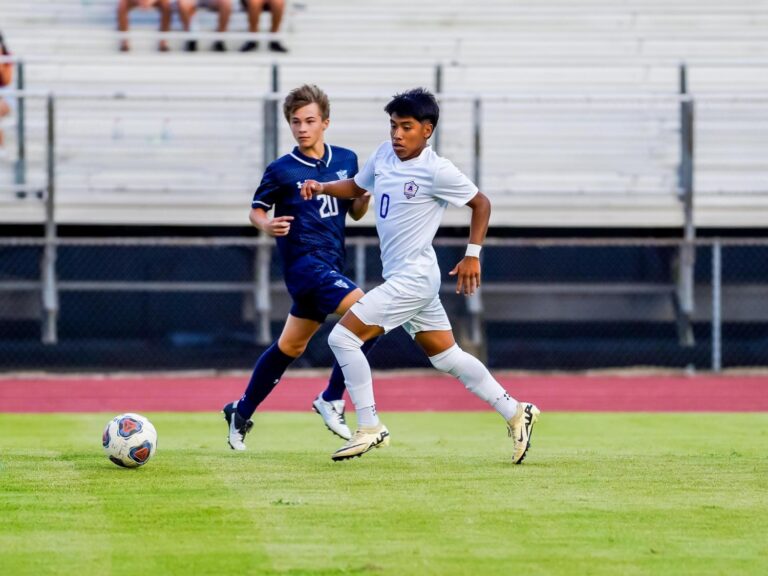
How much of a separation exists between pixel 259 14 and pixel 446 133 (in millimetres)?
4421

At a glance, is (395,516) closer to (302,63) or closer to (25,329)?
(25,329)

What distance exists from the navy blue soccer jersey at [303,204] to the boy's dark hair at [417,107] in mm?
950

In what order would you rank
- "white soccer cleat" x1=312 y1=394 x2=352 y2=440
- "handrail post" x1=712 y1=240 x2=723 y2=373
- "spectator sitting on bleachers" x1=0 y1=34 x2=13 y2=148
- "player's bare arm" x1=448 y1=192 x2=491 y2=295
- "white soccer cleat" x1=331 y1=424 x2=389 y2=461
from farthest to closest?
"spectator sitting on bleachers" x1=0 y1=34 x2=13 y2=148 → "handrail post" x1=712 y1=240 x2=723 y2=373 → "white soccer cleat" x1=312 y1=394 x2=352 y2=440 → "white soccer cleat" x1=331 y1=424 x2=389 y2=461 → "player's bare arm" x1=448 y1=192 x2=491 y2=295

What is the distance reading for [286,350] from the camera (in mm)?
8289

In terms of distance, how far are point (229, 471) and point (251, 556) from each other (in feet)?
7.32

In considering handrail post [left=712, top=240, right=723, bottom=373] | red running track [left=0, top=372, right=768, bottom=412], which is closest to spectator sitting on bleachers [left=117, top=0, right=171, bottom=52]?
red running track [left=0, top=372, right=768, bottom=412]

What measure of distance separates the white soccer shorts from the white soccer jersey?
5cm

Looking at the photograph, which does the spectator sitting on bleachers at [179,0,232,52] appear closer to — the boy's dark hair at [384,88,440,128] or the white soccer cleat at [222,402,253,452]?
the white soccer cleat at [222,402,253,452]

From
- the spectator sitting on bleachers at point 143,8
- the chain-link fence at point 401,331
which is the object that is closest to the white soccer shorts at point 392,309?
the chain-link fence at point 401,331

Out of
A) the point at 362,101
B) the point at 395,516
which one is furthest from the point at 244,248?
the point at 395,516

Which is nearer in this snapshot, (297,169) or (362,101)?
(297,169)

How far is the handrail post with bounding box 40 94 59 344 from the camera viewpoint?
16.5m

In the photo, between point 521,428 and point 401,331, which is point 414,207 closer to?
point 521,428

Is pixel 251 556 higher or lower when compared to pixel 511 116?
lower
